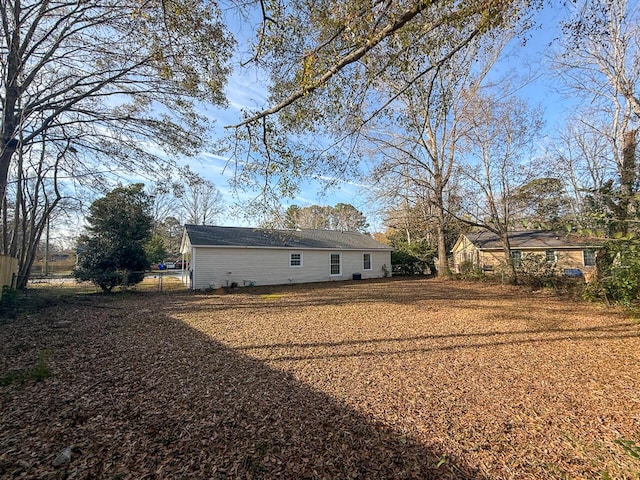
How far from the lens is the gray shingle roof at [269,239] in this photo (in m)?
14.6

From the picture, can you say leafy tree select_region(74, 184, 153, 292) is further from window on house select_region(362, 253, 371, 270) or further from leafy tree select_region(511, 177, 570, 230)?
leafy tree select_region(511, 177, 570, 230)

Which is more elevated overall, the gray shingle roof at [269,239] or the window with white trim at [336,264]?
the gray shingle roof at [269,239]

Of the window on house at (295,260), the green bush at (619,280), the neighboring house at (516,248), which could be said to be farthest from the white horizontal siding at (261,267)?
the green bush at (619,280)

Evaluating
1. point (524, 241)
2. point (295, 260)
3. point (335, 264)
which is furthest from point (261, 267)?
point (524, 241)

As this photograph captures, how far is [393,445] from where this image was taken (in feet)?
8.39

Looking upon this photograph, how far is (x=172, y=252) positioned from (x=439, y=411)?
148 ft

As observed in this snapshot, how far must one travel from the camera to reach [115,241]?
39.6 ft

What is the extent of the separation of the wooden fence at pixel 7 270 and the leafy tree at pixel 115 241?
1.76m

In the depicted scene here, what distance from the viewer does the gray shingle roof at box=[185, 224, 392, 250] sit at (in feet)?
47.8

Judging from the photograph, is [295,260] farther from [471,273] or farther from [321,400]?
[321,400]

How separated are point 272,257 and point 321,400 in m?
12.8

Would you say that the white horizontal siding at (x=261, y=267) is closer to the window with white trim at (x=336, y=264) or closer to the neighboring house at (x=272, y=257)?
the neighboring house at (x=272, y=257)

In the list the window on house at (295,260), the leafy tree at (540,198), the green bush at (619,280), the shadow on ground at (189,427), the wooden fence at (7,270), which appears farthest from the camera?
→ the window on house at (295,260)

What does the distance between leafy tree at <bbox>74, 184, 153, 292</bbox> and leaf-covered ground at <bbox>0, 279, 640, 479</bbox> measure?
17.0 feet
